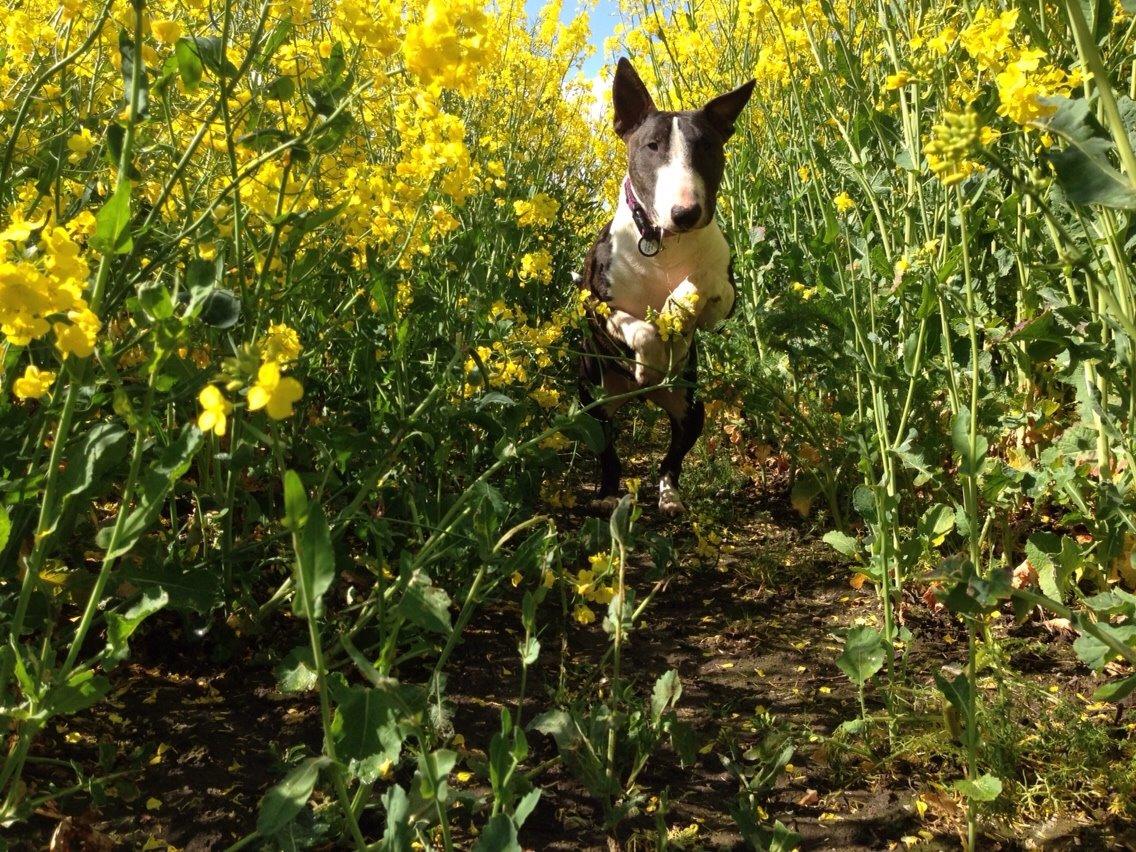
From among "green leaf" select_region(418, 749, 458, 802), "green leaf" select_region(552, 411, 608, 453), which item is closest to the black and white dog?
"green leaf" select_region(552, 411, 608, 453)

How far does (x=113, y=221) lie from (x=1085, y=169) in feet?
3.71

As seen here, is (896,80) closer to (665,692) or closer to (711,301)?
(665,692)

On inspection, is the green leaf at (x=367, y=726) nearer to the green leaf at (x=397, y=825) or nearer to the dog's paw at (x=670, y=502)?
the green leaf at (x=397, y=825)

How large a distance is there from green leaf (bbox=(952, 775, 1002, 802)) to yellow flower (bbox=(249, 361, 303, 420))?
1.22 metres

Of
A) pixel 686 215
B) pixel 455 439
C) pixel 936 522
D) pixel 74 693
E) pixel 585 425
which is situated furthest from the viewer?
pixel 686 215

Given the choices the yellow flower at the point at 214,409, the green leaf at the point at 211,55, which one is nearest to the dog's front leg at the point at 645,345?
the green leaf at the point at 211,55

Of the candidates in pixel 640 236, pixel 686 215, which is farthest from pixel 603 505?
pixel 686 215

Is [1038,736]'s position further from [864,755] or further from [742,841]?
[742,841]

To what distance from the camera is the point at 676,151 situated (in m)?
3.39

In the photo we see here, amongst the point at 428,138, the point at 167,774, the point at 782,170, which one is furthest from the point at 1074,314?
the point at 782,170

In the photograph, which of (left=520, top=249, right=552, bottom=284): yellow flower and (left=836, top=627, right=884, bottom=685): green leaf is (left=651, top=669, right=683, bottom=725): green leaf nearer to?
(left=836, top=627, right=884, bottom=685): green leaf

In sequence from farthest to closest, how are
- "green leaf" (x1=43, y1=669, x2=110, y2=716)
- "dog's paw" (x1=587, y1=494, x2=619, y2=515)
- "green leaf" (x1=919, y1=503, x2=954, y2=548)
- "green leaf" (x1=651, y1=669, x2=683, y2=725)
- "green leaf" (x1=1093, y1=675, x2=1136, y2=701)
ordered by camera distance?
1. "dog's paw" (x1=587, y1=494, x2=619, y2=515)
2. "green leaf" (x1=919, y1=503, x2=954, y2=548)
3. "green leaf" (x1=651, y1=669, x2=683, y2=725)
4. "green leaf" (x1=1093, y1=675, x2=1136, y2=701)
5. "green leaf" (x1=43, y1=669, x2=110, y2=716)

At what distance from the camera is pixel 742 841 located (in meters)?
1.69

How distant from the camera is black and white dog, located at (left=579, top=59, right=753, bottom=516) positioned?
337 cm
